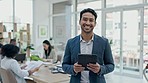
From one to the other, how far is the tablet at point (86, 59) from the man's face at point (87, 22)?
18cm

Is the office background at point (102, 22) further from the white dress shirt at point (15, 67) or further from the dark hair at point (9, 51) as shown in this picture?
the white dress shirt at point (15, 67)

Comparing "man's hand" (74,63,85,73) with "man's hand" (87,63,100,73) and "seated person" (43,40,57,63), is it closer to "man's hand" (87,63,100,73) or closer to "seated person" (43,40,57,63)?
"man's hand" (87,63,100,73)

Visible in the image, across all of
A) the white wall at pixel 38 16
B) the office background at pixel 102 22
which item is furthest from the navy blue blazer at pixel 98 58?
the white wall at pixel 38 16

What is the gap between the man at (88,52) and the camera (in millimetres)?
1292

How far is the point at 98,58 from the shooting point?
1.33 meters

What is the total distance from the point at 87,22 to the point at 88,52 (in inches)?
9.3

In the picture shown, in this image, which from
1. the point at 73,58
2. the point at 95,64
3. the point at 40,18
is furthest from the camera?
the point at 40,18

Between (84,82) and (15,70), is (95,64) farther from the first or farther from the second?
(15,70)

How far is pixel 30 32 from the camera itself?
770 centimetres

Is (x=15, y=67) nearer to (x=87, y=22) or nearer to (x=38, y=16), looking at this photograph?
(x=87, y=22)

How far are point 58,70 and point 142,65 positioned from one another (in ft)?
10.6

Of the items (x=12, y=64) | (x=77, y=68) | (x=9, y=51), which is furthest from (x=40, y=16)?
(x=77, y=68)

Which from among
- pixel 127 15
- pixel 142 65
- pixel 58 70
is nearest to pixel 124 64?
pixel 142 65

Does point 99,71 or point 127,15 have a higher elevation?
point 127,15
